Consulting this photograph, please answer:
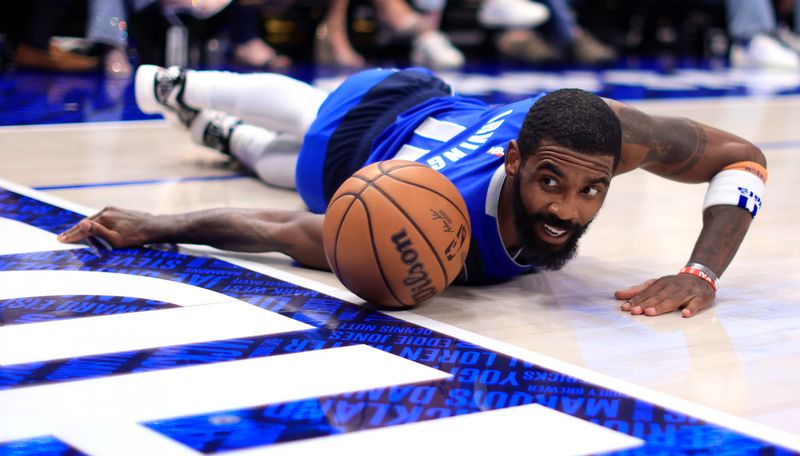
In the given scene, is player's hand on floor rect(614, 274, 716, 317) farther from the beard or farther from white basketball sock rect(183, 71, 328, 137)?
white basketball sock rect(183, 71, 328, 137)

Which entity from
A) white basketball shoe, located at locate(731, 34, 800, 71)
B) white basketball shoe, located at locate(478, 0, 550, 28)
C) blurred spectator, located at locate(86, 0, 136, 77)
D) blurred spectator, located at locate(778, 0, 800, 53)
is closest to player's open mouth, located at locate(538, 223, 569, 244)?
blurred spectator, located at locate(86, 0, 136, 77)

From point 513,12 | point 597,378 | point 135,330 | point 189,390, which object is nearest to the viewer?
point 189,390

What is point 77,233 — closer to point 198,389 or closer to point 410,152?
point 410,152

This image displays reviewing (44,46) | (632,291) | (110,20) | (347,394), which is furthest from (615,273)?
(44,46)

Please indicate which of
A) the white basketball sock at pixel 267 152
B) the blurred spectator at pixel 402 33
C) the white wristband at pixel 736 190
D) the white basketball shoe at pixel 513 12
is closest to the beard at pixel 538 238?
the white wristband at pixel 736 190

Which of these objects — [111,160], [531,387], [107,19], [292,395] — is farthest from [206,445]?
[107,19]

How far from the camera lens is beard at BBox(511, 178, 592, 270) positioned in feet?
9.74

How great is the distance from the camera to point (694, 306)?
Result: 3119mm

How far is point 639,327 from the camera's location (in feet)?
9.89

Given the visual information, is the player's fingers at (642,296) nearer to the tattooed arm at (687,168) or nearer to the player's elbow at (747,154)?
the tattooed arm at (687,168)

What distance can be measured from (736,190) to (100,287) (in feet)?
5.98

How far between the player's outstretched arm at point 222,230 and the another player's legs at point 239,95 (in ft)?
2.95

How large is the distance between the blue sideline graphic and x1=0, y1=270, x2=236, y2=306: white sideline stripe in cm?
5

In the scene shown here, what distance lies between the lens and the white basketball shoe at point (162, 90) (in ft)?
15.4
